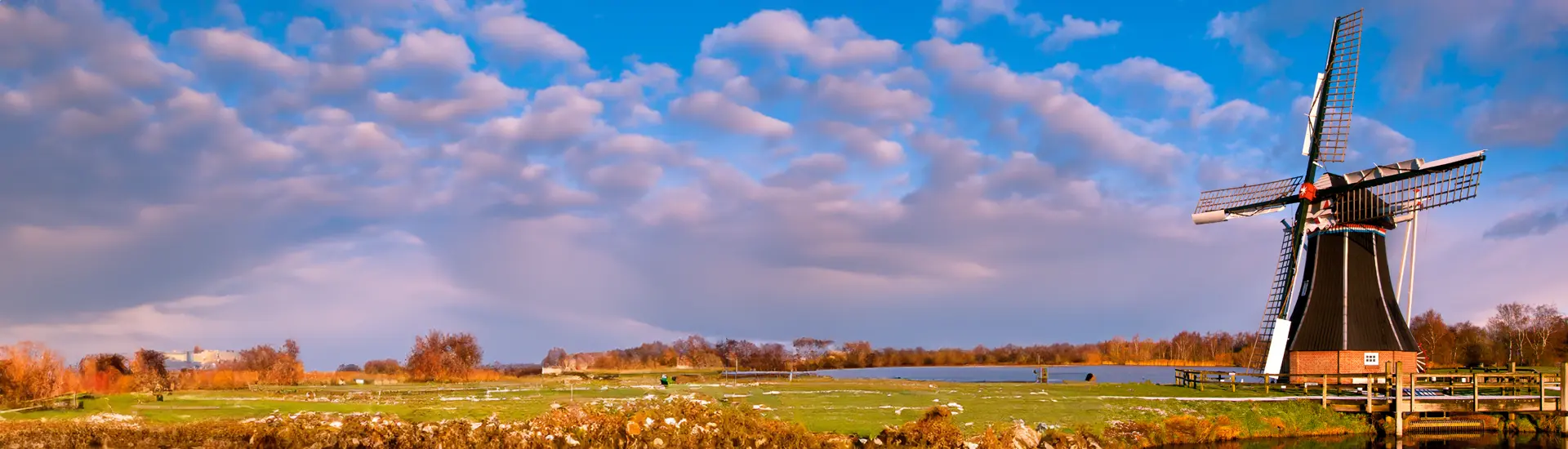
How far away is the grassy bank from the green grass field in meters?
0.06

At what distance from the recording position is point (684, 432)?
96.8 feet

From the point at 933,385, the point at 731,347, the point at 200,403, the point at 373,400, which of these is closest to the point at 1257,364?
the point at 933,385

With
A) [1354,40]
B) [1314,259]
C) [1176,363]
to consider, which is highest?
[1354,40]

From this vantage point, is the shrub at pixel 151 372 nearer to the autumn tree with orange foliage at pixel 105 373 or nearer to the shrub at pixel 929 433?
the autumn tree with orange foliage at pixel 105 373

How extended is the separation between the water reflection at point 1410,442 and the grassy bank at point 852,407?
2.64 ft

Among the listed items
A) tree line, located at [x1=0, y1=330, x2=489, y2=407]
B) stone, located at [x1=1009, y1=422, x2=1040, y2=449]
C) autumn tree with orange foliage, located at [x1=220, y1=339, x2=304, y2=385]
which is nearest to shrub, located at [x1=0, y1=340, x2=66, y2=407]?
tree line, located at [x1=0, y1=330, x2=489, y2=407]

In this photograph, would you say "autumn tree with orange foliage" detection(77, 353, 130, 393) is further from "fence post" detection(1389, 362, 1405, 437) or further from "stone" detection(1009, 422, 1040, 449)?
"fence post" detection(1389, 362, 1405, 437)

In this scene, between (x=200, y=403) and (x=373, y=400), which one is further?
(x=373, y=400)

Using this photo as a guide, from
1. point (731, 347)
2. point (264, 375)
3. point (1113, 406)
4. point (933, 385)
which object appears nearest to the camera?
point (1113, 406)

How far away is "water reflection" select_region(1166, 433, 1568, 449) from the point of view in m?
37.4

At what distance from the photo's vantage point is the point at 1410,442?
3891cm

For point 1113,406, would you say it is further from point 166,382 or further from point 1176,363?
point 1176,363

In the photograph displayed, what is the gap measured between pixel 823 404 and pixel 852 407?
73.1 inches

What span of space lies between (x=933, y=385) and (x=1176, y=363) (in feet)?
268
